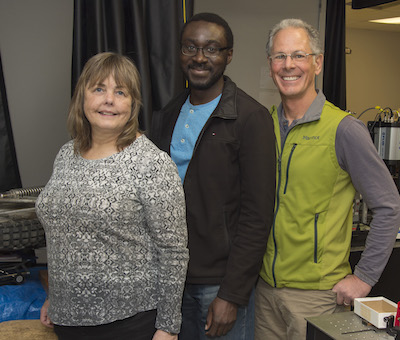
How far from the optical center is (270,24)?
274 cm

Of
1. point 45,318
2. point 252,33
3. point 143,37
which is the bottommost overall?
point 45,318

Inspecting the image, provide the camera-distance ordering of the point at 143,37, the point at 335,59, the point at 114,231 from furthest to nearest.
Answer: the point at 335,59
the point at 143,37
the point at 114,231

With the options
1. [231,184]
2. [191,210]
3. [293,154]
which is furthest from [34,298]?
[293,154]

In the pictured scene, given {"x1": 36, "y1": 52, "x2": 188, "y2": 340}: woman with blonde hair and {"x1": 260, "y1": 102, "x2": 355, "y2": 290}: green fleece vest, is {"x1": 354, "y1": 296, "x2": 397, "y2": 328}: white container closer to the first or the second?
{"x1": 260, "y1": 102, "x2": 355, "y2": 290}: green fleece vest

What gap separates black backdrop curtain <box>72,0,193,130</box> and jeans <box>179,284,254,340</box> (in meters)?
0.74

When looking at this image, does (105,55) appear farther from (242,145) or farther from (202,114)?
(242,145)

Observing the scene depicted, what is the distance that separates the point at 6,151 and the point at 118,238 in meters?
1.24

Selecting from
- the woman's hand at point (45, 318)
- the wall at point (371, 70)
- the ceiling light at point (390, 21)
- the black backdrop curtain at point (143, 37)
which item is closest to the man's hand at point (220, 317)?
→ the woman's hand at point (45, 318)

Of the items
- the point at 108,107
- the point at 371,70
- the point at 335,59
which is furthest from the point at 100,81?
the point at 371,70

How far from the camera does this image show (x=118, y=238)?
1.21 metres

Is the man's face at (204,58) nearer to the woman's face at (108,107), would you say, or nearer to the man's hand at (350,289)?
the woman's face at (108,107)

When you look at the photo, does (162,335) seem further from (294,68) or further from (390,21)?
(390,21)

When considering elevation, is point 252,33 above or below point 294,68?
above

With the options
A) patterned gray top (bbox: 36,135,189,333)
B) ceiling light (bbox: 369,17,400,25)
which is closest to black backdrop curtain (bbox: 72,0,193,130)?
patterned gray top (bbox: 36,135,189,333)
